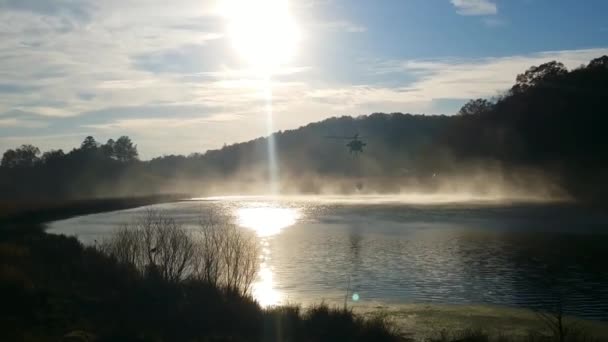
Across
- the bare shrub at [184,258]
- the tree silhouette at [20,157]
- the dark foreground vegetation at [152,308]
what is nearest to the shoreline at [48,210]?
the bare shrub at [184,258]

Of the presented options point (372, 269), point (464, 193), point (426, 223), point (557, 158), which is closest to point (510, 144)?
point (557, 158)

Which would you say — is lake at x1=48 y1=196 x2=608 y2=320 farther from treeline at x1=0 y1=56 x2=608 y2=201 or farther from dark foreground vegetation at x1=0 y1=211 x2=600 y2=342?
treeline at x1=0 y1=56 x2=608 y2=201

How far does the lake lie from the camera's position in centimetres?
2502

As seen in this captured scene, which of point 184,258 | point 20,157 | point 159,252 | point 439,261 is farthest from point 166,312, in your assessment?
point 20,157

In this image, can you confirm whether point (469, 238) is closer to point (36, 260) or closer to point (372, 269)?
point (372, 269)

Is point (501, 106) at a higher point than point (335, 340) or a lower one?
higher

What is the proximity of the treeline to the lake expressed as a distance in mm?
26617

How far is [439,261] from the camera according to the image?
34000 millimetres

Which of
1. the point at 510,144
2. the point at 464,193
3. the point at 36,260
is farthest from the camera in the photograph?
the point at 464,193

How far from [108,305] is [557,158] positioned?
77173 mm

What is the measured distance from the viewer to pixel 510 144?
95062mm

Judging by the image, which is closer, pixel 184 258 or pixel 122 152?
pixel 184 258

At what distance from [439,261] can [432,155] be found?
94007mm

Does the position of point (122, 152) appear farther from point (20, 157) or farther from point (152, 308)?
point (152, 308)
